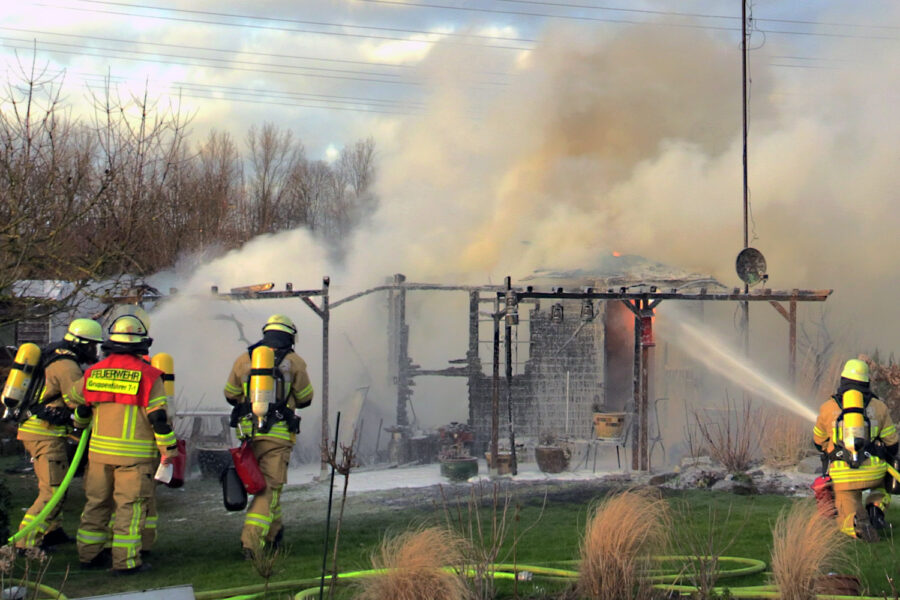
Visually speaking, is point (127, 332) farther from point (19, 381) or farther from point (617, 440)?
point (617, 440)

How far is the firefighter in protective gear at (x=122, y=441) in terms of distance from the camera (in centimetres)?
676

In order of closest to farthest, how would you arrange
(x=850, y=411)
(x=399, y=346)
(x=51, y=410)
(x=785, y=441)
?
(x=51, y=410) → (x=850, y=411) → (x=785, y=441) → (x=399, y=346)

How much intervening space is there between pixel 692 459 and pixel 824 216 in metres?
13.9

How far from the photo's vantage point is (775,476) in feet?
38.7

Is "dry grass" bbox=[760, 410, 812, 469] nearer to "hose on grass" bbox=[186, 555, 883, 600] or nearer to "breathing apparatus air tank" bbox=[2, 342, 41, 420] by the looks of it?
"hose on grass" bbox=[186, 555, 883, 600]

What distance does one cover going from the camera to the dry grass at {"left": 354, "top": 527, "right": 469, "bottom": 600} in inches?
203

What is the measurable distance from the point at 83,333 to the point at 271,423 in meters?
1.77

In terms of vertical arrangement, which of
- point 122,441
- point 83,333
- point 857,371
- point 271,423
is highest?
point 83,333

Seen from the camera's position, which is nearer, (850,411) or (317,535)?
(850,411)

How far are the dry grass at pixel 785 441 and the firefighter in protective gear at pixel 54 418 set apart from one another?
8.96m

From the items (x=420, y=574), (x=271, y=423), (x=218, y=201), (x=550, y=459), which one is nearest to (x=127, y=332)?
(x=271, y=423)

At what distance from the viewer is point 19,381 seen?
7.62 m

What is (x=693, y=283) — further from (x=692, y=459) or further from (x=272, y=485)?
(x=272, y=485)

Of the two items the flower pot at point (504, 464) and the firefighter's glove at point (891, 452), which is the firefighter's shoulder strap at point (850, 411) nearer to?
the firefighter's glove at point (891, 452)
